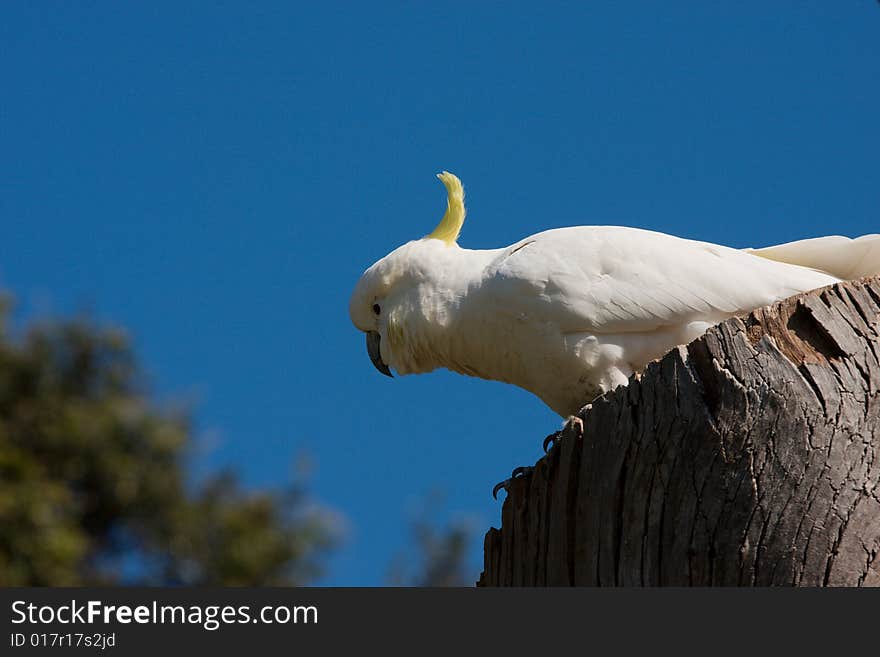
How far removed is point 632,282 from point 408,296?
1196 millimetres

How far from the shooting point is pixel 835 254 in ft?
16.4

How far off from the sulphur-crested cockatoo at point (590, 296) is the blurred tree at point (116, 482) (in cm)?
766

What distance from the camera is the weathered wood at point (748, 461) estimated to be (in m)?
3.20

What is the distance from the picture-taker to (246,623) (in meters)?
3.44

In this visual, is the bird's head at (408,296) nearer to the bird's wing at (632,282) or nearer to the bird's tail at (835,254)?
the bird's wing at (632,282)

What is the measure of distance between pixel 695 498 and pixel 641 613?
39 cm

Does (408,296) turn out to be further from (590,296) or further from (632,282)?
(632,282)

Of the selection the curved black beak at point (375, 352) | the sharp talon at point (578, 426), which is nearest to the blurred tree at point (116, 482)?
the curved black beak at point (375, 352)

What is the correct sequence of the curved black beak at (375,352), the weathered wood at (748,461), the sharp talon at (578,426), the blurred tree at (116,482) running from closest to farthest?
1. the weathered wood at (748,461)
2. the sharp talon at (578,426)
3. the curved black beak at (375,352)
4. the blurred tree at (116,482)

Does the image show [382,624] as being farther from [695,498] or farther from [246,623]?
[695,498]

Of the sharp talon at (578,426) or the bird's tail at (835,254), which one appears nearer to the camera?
the sharp talon at (578,426)

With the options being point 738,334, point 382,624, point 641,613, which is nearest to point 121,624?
point 382,624

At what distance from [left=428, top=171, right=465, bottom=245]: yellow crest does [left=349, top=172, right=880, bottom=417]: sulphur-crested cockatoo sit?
0.27 meters

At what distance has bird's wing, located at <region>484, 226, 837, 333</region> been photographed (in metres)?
4.89
